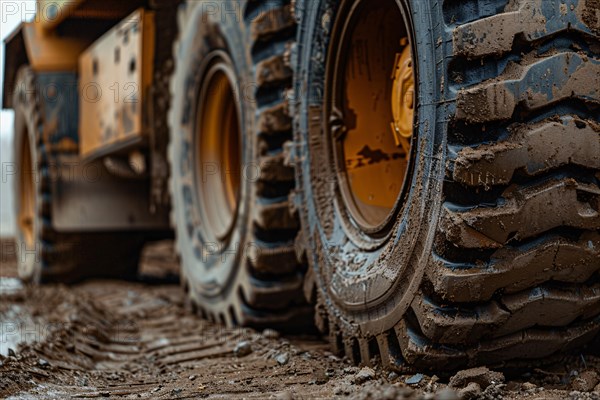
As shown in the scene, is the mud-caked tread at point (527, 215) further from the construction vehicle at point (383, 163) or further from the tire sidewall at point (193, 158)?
the tire sidewall at point (193, 158)

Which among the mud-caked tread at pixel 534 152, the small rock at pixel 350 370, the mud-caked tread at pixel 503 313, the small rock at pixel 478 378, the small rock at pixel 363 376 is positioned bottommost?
the small rock at pixel 350 370

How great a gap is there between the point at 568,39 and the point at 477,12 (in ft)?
0.67

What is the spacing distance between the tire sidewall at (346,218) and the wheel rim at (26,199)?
4.56 m

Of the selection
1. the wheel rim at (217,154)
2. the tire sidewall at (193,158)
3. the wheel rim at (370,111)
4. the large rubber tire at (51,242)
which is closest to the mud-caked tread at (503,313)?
the wheel rim at (370,111)

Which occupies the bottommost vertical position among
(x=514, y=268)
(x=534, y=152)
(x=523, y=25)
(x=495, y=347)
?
(x=495, y=347)

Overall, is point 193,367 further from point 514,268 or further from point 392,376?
point 514,268

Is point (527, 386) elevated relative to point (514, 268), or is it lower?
lower

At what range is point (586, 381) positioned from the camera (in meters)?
1.95

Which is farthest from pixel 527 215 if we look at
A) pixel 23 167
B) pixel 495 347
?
pixel 23 167

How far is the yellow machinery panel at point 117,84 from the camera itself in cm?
426

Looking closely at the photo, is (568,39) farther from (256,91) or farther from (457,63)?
(256,91)

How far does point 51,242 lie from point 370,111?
3828 mm

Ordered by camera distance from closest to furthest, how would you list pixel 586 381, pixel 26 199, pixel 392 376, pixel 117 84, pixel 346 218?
pixel 586 381 → pixel 392 376 → pixel 346 218 → pixel 117 84 → pixel 26 199

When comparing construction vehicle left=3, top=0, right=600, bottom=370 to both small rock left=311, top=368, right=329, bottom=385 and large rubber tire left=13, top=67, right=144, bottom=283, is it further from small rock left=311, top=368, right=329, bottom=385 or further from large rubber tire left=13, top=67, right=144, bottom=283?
large rubber tire left=13, top=67, right=144, bottom=283
